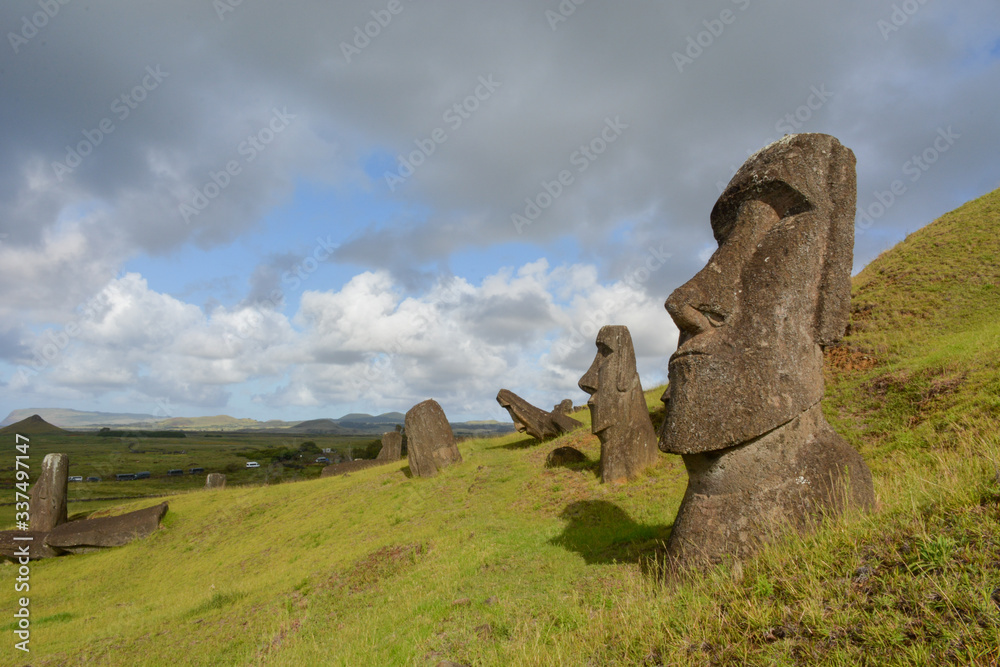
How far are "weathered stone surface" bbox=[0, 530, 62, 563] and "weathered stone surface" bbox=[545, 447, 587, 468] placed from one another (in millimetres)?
18933

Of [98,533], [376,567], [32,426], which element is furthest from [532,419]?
[32,426]

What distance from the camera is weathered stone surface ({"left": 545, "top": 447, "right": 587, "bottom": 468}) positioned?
16.5 m

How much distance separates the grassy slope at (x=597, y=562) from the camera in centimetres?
352

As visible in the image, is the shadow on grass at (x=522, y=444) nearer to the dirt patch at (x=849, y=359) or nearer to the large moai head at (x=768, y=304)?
the dirt patch at (x=849, y=359)

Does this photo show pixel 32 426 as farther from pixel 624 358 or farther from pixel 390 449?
pixel 624 358

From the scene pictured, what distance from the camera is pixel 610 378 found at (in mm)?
13969

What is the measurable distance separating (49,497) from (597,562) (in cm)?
2380

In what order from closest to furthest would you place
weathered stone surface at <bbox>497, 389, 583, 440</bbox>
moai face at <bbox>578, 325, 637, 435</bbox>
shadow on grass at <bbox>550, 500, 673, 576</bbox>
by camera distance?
shadow on grass at <bbox>550, 500, 673, 576</bbox> < moai face at <bbox>578, 325, 637, 435</bbox> < weathered stone surface at <bbox>497, 389, 583, 440</bbox>

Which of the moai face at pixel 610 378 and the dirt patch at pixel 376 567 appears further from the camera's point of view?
the moai face at pixel 610 378

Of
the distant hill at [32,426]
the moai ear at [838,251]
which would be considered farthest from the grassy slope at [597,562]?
the distant hill at [32,426]

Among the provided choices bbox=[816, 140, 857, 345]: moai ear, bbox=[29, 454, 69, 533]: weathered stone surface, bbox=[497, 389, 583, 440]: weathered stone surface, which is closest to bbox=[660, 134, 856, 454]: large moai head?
bbox=[816, 140, 857, 345]: moai ear

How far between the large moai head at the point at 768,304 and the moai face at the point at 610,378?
25.9 feet

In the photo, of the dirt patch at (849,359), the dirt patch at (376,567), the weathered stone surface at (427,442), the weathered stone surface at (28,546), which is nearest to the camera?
the dirt patch at (376,567)

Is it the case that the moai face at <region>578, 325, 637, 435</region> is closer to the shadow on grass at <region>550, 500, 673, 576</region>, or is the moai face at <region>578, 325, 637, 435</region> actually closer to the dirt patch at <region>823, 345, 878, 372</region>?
the shadow on grass at <region>550, 500, 673, 576</region>
